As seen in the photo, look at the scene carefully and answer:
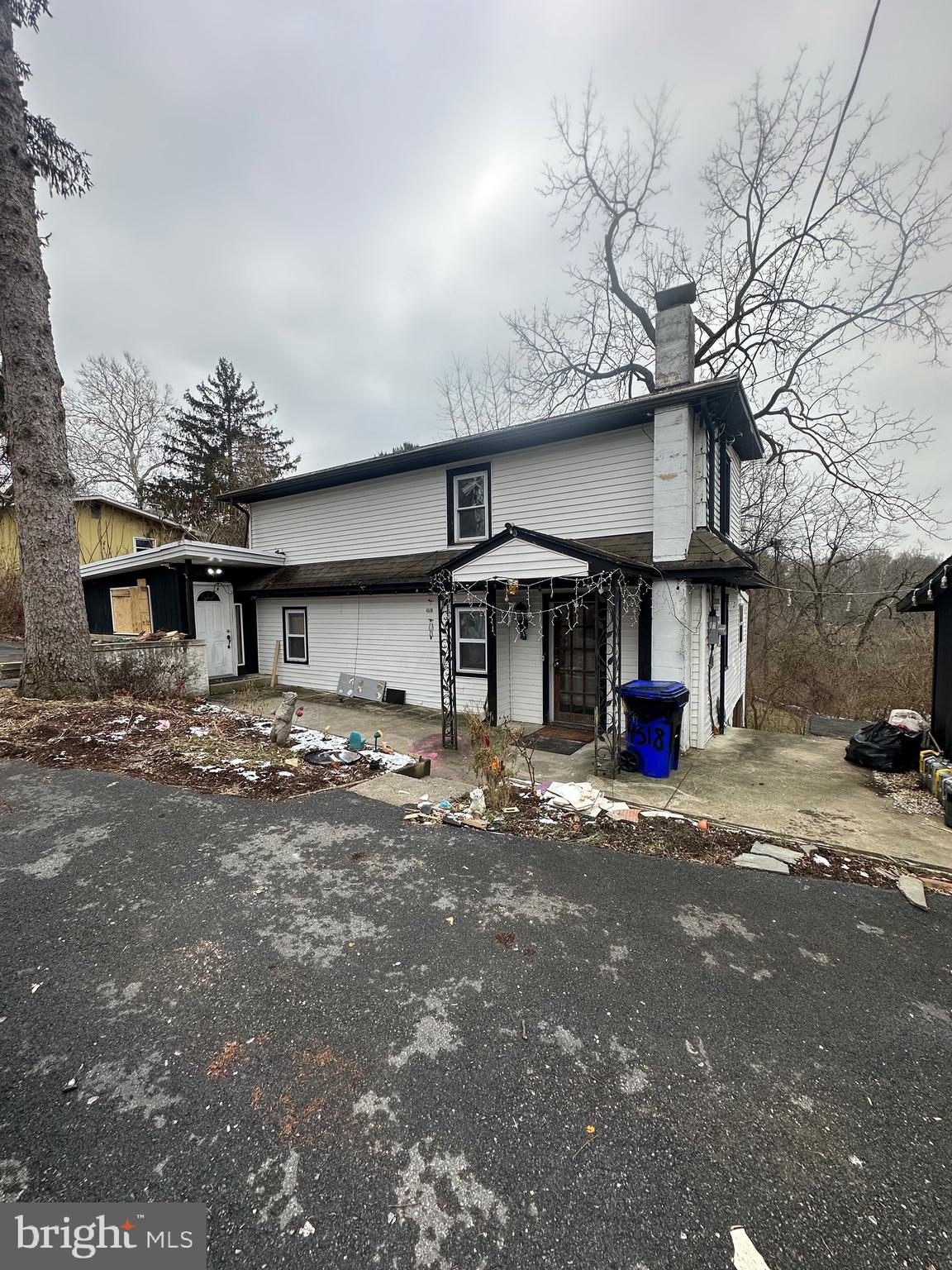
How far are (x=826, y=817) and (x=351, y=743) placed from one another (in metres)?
5.59

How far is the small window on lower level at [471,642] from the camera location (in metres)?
9.22

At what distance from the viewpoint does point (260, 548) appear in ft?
44.1

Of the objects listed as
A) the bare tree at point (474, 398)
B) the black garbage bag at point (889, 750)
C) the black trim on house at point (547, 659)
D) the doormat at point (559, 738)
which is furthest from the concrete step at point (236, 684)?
the bare tree at point (474, 398)

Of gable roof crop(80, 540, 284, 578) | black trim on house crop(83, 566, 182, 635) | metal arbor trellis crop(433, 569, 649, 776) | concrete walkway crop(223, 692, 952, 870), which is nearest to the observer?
concrete walkway crop(223, 692, 952, 870)

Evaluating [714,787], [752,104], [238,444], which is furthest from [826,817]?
[238,444]

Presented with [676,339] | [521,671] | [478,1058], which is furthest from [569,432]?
[478,1058]

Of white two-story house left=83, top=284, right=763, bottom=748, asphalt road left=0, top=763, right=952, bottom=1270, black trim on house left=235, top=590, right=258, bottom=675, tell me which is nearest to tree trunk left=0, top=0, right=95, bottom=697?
white two-story house left=83, top=284, right=763, bottom=748

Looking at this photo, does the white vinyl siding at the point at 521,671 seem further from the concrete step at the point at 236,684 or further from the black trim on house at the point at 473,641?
the concrete step at the point at 236,684

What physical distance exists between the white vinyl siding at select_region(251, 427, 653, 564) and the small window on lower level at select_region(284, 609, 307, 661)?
1.37 metres

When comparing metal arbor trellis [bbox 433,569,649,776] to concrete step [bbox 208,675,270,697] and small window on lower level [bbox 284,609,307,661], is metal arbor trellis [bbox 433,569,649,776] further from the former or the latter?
concrete step [bbox 208,675,270,697]

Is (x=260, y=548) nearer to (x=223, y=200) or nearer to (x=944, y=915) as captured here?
(x=223, y=200)

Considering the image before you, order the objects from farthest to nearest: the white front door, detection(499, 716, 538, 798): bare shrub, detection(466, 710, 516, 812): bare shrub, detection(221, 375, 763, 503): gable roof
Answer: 1. the white front door
2. detection(221, 375, 763, 503): gable roof
3. detection(499, 716, 538, 798): bare shrub
4. detection(466, 710, 516, 812): bare shrub

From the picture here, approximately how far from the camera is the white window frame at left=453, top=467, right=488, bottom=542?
934 centimetres

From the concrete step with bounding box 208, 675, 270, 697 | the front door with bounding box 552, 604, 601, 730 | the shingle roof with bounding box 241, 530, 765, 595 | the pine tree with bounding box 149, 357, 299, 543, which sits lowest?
the concrete step with bounding box 208, 675, 270, 697
